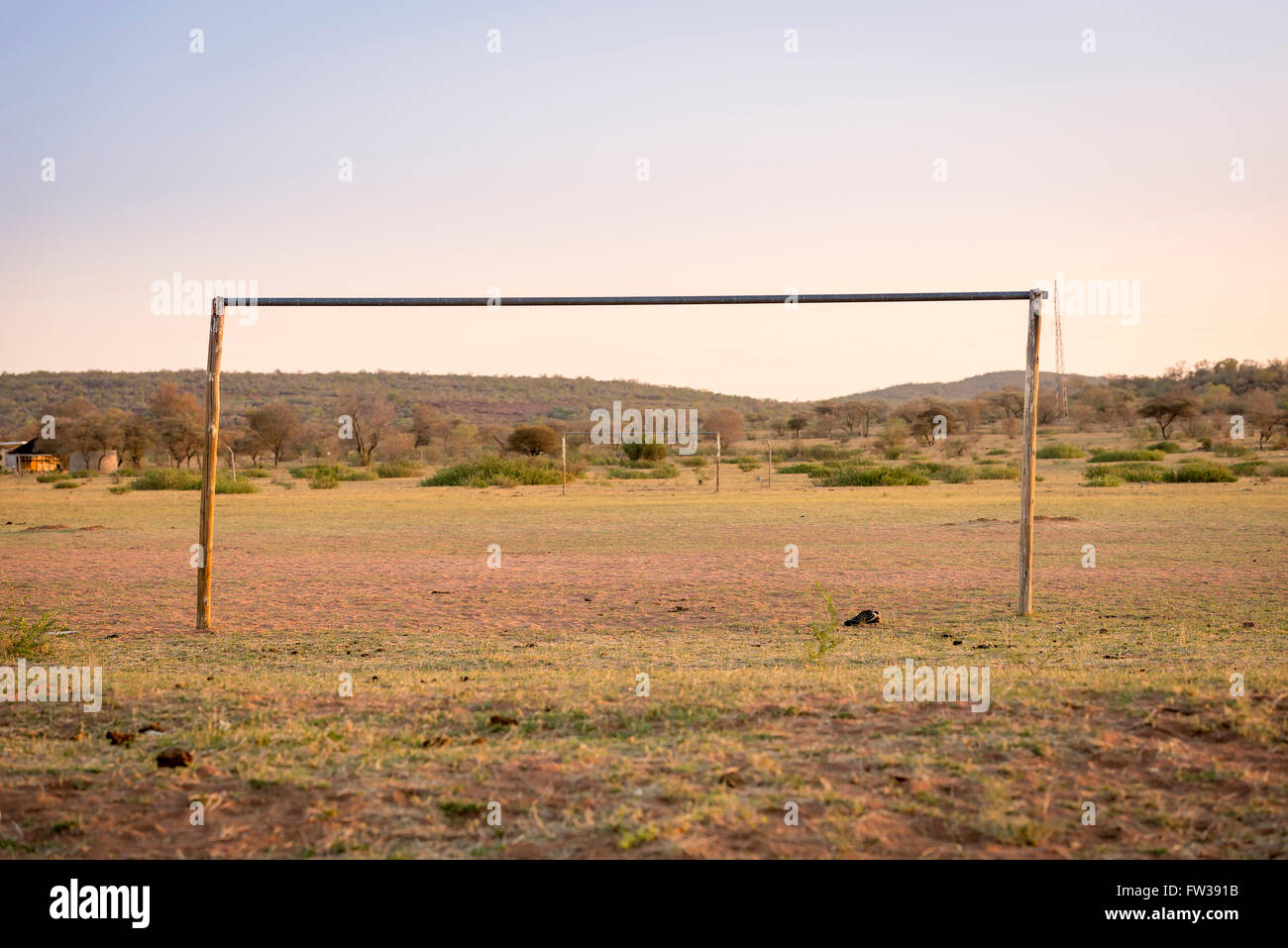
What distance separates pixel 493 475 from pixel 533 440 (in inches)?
577

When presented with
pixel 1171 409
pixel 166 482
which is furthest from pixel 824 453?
pixel 166 482

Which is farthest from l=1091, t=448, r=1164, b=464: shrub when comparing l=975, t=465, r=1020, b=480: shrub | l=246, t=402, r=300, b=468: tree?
l=246, t=402, r=300, b=468: tree

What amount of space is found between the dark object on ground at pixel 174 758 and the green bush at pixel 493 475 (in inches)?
1332

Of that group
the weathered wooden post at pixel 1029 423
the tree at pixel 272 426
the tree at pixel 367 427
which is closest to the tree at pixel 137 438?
the tree at pixel 272 426

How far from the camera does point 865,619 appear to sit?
9.52 m

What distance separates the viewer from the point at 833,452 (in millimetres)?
53875

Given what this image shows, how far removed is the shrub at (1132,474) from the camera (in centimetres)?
3200

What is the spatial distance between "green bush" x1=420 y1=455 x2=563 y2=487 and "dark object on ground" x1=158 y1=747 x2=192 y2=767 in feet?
111

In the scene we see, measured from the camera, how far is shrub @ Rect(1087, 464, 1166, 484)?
32.0 metres

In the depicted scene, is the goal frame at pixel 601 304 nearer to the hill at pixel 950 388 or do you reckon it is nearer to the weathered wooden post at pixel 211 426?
the weathered wooden post at pixel 211 426

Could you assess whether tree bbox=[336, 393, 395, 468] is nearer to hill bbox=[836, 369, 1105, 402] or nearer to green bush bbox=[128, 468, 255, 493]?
green bush bbox=[128, 468, 255, 493]

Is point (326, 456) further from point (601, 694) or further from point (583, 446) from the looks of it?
point (601, 694)
